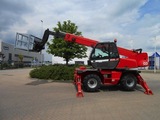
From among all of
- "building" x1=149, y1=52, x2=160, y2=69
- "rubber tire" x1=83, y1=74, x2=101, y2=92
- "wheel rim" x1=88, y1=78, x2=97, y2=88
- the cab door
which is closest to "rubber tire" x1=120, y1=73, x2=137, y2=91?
the cab door

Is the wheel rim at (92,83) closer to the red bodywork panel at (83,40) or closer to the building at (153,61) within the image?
the red bodywork panel at (83,40)

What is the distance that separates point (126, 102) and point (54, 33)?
7.77 metres

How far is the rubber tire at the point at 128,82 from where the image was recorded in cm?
1463

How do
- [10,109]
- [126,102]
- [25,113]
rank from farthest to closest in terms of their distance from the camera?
1. [126,102]
2. [10,109]
3. [25,113]

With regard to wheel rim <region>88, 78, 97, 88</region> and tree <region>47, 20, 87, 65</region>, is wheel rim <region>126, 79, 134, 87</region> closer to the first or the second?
wheel rim <region>88, 78, 97, 88</region>

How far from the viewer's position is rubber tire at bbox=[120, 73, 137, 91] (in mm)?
14633

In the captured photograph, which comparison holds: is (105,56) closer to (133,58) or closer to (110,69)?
(110,69)

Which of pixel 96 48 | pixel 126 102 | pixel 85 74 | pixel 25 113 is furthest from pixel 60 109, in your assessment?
pixel 96 48

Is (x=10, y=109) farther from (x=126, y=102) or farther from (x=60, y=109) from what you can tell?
(x=126, y=102)

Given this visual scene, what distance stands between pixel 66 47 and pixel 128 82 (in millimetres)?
12357

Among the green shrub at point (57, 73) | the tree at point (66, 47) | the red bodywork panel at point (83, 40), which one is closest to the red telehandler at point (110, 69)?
A: the red bodywork panel at point (83, 40)

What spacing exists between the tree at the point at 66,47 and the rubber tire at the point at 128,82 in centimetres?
1162

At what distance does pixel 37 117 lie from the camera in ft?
25.9

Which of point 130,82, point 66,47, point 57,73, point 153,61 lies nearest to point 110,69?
point 130,82
